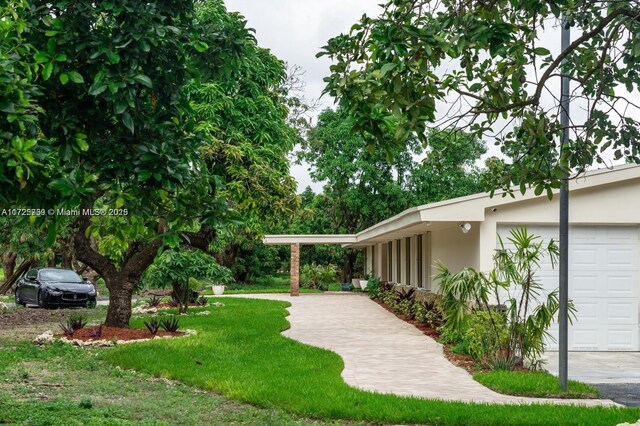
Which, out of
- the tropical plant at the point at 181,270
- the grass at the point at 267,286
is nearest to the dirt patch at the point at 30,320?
the tropical plant at the point at 181,270

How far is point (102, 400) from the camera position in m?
10.1

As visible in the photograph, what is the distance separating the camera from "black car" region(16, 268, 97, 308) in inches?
1048

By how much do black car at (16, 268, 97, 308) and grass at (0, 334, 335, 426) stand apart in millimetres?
13228

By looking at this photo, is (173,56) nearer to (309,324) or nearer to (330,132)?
(309,324)

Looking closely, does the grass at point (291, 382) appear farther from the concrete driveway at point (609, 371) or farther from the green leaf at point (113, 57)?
the green leaf at point (113, 57)

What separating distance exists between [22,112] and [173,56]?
164cm

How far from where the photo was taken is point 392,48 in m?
5.89

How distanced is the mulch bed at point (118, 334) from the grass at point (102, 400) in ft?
9.18

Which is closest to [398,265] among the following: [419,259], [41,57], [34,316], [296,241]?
[419,259]

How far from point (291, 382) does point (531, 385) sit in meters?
3.32

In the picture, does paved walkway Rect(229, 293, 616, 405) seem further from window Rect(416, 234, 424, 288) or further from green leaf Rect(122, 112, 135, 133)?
green leaf Rect(122, 112, 135, 133)

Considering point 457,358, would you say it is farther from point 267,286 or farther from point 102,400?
point 267,286

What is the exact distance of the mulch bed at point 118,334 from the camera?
54.7ft

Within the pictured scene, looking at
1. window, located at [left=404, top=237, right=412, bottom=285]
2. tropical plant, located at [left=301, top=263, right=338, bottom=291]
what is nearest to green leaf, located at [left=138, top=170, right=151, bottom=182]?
window, located at [left=404, top=237, right=412, bottom=285]
